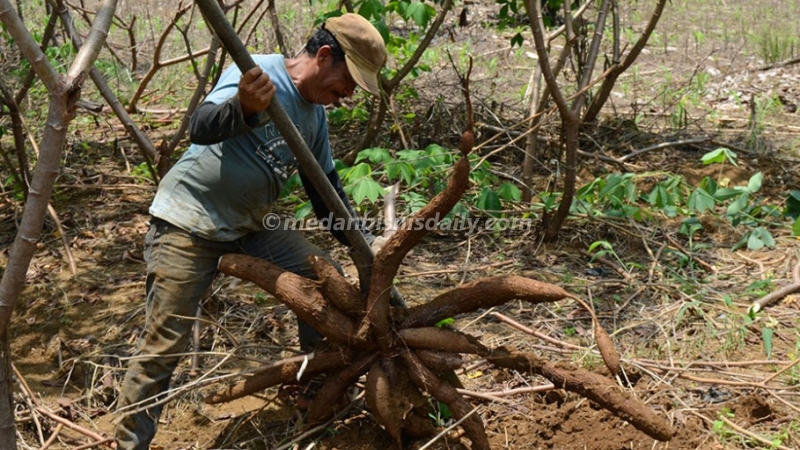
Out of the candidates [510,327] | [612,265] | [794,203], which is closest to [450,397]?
[510,327]

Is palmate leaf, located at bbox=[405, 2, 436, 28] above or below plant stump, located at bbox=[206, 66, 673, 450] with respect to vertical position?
above

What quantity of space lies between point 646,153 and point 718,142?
0.48 m

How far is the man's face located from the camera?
2.74 m

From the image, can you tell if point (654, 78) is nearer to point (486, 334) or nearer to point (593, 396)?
point (486, 334)

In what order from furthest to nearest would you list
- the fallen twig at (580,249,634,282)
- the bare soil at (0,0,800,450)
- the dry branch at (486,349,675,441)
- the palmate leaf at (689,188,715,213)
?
the fallen twig at (580,249,634,282) < the palmate leaf at (689,188,715,213) < the bare soil at (0,0,800,450) < the dry branch at (486,349,675,441)

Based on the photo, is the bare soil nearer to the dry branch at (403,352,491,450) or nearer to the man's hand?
the dry branch at (403,352,491,450)

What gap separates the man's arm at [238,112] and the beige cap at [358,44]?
1.23 ft

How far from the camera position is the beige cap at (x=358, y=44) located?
8.79 ft

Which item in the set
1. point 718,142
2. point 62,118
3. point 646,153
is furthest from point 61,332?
point 718,142

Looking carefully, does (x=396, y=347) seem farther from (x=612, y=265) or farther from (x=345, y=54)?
(x=612, y=265)

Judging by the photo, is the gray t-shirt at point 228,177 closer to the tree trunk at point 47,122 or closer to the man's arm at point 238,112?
the man's arm at point 238,112

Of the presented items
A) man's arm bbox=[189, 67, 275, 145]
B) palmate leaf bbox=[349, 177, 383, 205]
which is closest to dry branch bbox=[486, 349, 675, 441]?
palmate leaf bbox=[349, 177, 383, 205]

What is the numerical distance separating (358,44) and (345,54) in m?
0.06

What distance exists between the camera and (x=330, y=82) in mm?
2760
